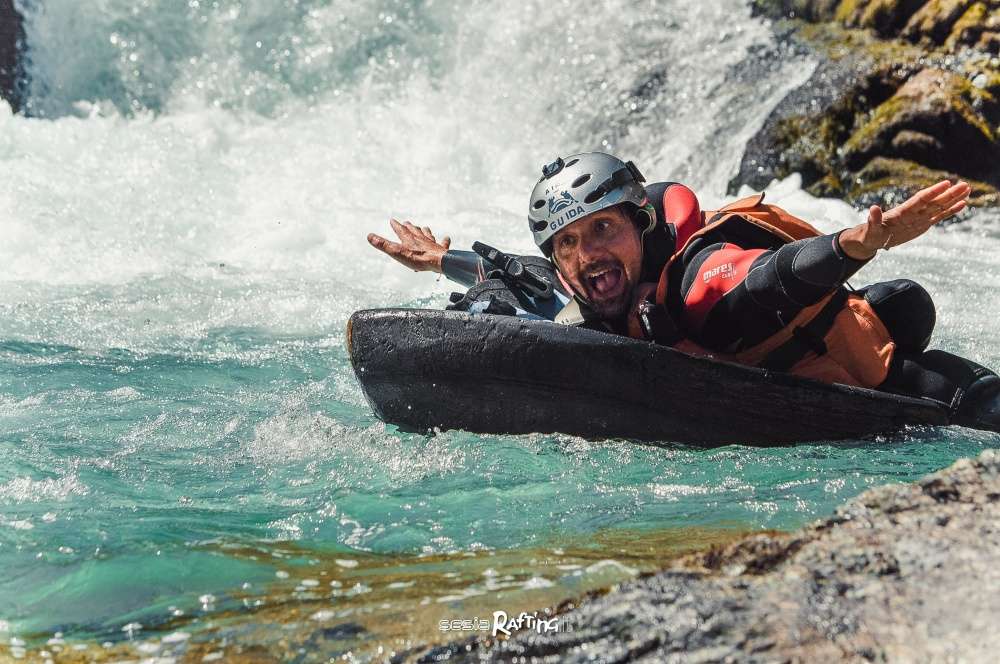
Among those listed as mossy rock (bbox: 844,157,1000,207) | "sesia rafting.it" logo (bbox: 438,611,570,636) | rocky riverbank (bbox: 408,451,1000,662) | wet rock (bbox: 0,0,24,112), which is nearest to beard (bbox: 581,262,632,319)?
rocky riverbank (bbox: 408,451,1000,662)

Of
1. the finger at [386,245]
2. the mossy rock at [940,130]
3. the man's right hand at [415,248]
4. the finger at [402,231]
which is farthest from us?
the mossy rock at [940,130]

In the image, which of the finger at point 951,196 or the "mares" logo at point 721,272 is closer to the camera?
the finger at point 951,196

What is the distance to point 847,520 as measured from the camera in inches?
102

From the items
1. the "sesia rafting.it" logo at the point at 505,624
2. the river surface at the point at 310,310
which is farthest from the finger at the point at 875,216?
the "sesia rafting.it" logo at the point at 505,624

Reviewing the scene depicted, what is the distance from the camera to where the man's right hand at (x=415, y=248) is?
576 cm

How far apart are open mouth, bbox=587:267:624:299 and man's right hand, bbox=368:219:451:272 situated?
4.63ft

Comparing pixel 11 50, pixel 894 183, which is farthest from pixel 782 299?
pixel 11 50

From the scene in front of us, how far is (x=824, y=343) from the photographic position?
4.30m

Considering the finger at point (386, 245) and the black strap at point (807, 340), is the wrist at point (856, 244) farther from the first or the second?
the finger at point (386, 245)

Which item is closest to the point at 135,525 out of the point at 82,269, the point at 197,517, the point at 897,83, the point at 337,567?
the point at 197,517

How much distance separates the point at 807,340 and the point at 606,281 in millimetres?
856

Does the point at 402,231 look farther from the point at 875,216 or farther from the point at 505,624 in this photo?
the point at 505,624

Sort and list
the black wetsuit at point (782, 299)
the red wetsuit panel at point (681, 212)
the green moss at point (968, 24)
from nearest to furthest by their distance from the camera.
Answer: the black wetsuit at point (782, 299)
the red wetsuit panel at point (681, 212)
the green moss at point (968, 24)

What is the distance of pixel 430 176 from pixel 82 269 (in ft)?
14.1
